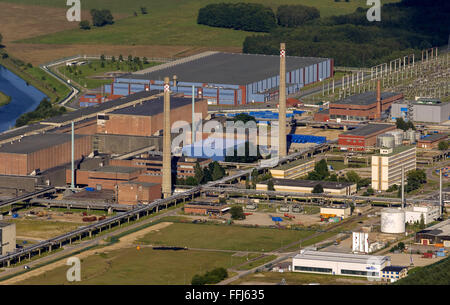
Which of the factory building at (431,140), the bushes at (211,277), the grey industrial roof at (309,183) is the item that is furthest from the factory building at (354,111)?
the bushes at (211,277)

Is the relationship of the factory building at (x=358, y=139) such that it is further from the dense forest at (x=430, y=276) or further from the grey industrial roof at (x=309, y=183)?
the dense forest at (x=430, y=276)

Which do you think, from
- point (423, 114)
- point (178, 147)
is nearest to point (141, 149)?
point (178, 147)

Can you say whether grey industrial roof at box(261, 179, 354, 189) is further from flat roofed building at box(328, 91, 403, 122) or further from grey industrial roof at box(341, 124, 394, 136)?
flat roofed building at box(328, 91, 403, 122)

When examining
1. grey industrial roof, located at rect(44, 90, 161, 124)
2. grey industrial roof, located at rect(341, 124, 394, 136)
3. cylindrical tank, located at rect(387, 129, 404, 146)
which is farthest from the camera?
grey industrial roof, located at rect(44, 90, 161, 124)

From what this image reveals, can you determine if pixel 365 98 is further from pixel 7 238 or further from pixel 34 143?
pixel 7 238

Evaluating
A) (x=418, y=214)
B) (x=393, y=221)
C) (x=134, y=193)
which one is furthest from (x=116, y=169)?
(x=418, y=214)

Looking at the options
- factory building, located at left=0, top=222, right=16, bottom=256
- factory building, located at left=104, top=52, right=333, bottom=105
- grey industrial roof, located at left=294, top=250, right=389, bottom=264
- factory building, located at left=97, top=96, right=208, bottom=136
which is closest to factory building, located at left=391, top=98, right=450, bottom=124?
factory building, located at left=104, top=52, right=333, bottom=105

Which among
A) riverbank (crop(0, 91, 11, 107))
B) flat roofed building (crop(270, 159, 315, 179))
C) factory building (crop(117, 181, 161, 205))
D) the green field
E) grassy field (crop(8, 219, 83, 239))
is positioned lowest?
the green field

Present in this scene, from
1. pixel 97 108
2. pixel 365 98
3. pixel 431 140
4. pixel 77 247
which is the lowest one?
pixel 77 247
